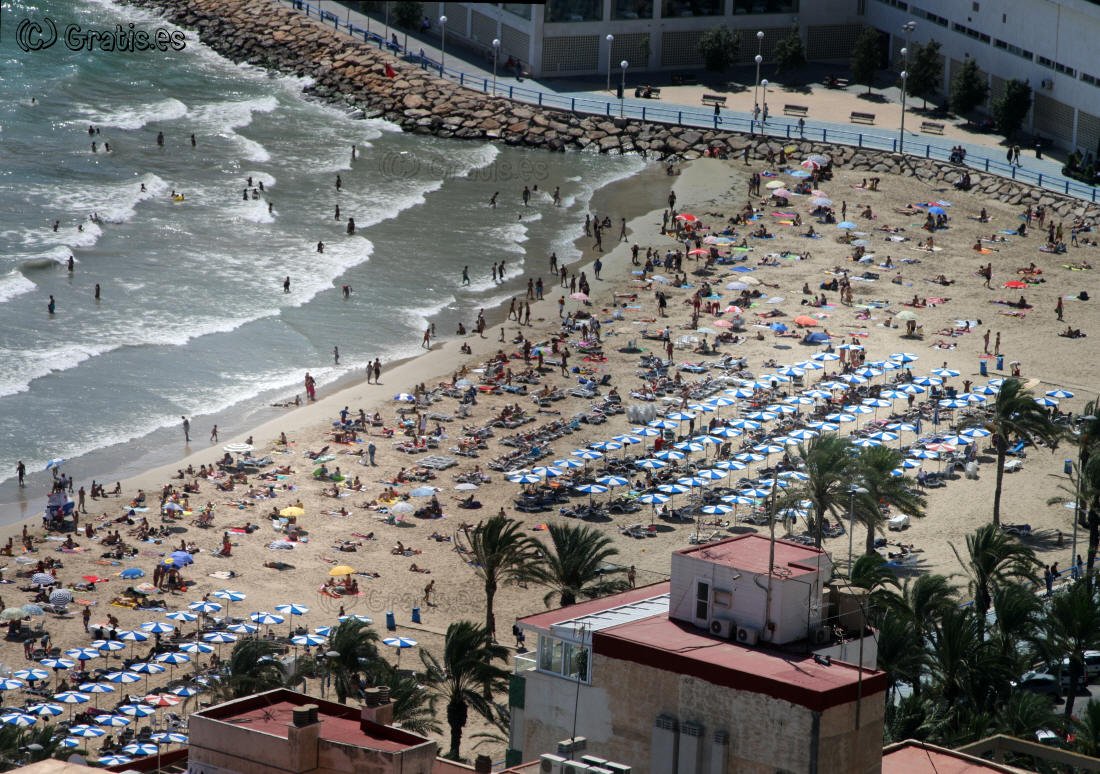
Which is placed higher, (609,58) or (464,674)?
Answer: (609,58)

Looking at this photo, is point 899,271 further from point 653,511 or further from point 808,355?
point 653,511

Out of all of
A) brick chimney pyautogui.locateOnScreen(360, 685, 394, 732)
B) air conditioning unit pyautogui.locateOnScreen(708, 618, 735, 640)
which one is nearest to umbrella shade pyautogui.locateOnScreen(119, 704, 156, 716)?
brick chimney pyautogui.locateOnScreen(360, 685, 394, 732)

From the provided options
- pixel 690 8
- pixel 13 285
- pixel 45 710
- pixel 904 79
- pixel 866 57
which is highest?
pixel 690 8

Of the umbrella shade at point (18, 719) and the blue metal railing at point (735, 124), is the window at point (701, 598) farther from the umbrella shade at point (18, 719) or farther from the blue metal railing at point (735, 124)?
the blue metal railing at point (735, 124)

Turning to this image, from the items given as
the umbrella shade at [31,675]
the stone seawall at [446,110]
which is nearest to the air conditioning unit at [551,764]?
the umbrella shade at [31,675]

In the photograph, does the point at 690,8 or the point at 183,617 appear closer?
the point at 183,617

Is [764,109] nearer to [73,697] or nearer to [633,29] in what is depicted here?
[633,29]

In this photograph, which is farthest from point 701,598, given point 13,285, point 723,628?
point 13,285
